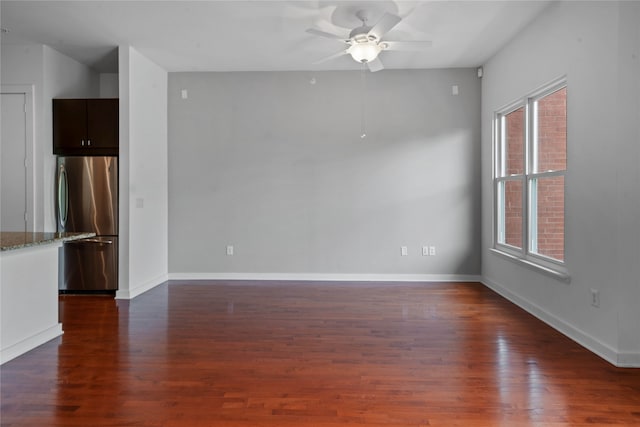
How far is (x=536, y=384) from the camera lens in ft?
8.37

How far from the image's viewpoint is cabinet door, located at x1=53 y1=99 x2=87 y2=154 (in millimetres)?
4922

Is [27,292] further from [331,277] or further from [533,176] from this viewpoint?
[533,176]

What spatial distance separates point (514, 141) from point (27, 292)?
4991mm

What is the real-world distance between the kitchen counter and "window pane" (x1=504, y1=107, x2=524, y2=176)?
4410mm

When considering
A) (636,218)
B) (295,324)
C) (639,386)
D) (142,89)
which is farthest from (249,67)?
(639,386)

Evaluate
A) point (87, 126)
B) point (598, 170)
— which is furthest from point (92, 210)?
point (598, 170)

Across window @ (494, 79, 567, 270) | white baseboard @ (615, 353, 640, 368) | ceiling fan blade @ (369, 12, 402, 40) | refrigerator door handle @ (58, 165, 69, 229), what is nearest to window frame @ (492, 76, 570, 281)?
window @ (494, 79, 567, 270)

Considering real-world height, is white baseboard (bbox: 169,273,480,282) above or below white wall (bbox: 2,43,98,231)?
below

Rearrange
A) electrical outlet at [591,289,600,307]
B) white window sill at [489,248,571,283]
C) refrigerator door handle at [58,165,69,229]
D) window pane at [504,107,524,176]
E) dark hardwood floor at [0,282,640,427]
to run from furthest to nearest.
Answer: refrigerator door handle at [58,165,69,229]
window pane at [504,107,524,176]
white window sill at [489,248,571,283]
electrical outlet at [591,289,600,307]
dark hardwood floor at [0,282,640,427]

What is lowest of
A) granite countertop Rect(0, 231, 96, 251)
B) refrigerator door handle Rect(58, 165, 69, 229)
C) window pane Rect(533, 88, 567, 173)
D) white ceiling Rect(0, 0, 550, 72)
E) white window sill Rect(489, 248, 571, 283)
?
white window sill Rect(489, 248, 571, 283)

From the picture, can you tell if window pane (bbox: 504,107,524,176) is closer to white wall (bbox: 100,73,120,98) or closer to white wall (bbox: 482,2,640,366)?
white wall (bbox: 482,2,640,366)

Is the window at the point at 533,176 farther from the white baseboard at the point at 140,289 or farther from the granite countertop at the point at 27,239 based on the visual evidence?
the white baseboard at the point at 140,289

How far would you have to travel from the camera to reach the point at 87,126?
490cm

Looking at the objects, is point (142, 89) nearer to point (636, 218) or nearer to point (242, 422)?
point (242, 422)
